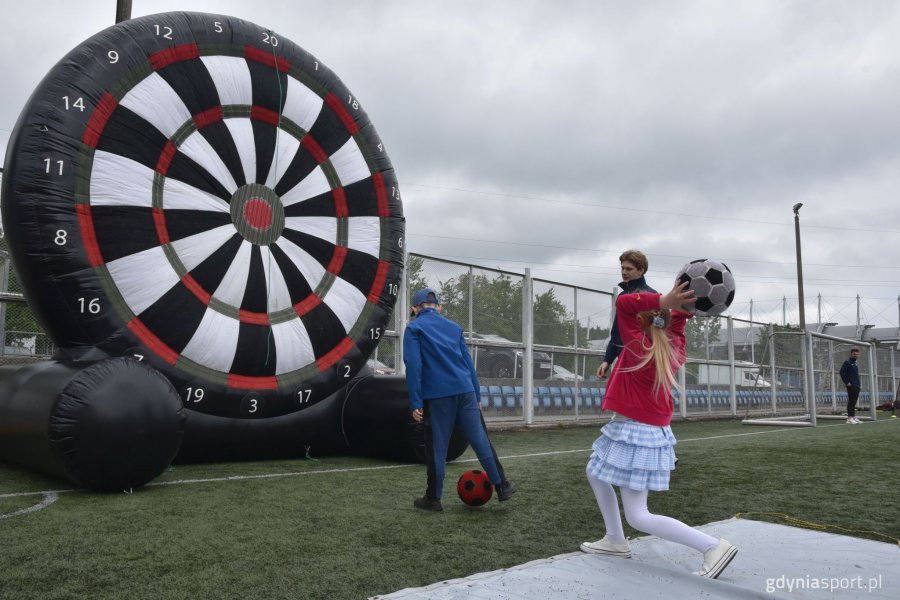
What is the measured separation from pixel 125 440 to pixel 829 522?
4.15 meters

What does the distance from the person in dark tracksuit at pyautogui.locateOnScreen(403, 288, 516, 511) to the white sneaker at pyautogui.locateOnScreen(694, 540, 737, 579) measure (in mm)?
1642

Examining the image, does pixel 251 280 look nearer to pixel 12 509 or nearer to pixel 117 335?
pixel 117 335

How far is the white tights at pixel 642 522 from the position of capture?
2.88 meters

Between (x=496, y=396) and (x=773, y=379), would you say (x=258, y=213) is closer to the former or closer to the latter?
(x=496, y=396)

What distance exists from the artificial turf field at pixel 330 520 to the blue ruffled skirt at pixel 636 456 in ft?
1.91

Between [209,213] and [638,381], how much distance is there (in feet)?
12.7

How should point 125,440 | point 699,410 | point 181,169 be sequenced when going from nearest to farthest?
point 125,440 → point 181,169 → point 699,410

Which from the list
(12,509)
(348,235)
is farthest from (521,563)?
(348,235)

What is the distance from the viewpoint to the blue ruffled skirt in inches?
117

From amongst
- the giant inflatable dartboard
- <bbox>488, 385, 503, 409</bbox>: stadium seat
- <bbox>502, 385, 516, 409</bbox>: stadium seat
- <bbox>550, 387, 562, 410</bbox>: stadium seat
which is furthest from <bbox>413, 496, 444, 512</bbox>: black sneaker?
<bbox>550, 387, 562, 410</bbox>: stadium seat

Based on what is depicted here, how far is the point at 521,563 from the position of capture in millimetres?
3117

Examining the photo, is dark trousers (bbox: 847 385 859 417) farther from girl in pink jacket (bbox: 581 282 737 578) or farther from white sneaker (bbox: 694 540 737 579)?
white sneaker (bbox: 694 540 737 579)

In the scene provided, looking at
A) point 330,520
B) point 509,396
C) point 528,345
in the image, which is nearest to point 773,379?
point 528,345

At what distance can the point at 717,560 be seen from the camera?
282 centimetres
